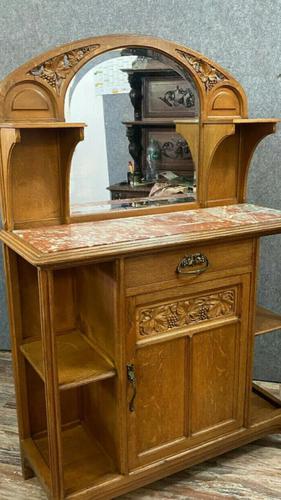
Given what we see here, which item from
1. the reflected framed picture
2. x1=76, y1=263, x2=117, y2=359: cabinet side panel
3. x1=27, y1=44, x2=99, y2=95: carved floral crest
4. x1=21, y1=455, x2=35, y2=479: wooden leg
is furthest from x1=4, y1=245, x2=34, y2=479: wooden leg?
the reflected framed picture

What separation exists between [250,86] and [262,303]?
3.11 feet

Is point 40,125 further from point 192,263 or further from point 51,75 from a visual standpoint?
point 192,263

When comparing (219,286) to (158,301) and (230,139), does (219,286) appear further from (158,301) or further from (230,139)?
(230,139)

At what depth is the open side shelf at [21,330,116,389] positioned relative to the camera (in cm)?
149

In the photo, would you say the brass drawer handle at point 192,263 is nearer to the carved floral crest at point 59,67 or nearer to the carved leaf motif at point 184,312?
Answer: the carved leaf motif at point 184,312

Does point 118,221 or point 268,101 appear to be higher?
point 268,101

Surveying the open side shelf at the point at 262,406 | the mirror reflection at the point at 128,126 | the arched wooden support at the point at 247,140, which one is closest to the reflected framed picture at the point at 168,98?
the mirror reflection at the point at 128,126

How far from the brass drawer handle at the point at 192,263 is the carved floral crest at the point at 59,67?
638 millimetres

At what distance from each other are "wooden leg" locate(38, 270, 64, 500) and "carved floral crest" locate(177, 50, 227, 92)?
0.90m

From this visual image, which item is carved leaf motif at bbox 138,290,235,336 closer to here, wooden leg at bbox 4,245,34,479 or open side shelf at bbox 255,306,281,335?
open side shelf at bbox 255,306,281,335

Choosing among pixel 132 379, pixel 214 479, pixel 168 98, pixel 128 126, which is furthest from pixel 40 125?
pixel 214 479

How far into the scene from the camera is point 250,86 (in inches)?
83.7

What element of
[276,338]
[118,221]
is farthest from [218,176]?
[276,338]

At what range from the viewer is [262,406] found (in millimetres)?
2014
